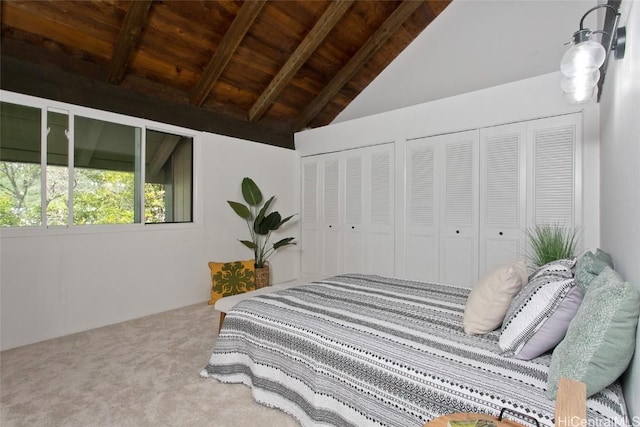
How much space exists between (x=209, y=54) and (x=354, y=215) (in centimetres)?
272

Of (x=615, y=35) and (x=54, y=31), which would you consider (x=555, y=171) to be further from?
(x=54, y=31)

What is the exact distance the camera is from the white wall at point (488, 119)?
2836 millimetres

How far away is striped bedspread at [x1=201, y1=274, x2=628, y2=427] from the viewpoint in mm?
1112

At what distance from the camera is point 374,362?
137 cm

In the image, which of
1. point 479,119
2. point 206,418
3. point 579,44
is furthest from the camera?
point 479,119

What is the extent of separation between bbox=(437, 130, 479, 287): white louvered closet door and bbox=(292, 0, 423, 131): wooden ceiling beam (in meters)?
1.60

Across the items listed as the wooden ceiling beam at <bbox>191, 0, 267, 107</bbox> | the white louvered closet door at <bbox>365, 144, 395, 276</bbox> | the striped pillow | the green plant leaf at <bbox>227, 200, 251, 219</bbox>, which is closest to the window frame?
the green plant leaf at <bbox>227, 200, 251, 219</bbox>

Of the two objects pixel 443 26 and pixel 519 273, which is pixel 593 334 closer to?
pixel 519 273

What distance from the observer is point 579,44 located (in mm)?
1341

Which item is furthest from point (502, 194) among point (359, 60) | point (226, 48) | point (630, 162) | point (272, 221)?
point (226, 48)

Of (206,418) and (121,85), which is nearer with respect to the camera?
(206,418)

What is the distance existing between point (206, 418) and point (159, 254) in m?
2.41

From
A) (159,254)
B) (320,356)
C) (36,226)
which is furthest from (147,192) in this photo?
(320,356)

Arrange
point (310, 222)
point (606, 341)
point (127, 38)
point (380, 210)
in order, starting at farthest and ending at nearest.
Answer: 1. point (310, 222)
2. point (380, 210)
3. point (127, 38)
4. point (606, 341)
